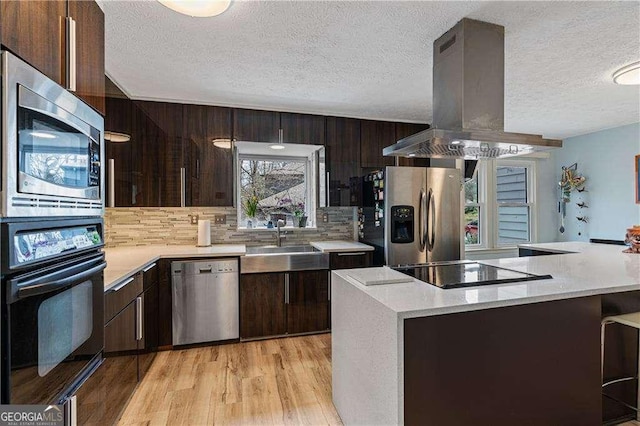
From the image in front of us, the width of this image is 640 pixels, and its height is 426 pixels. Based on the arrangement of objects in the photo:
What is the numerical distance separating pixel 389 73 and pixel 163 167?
2335 millimetres

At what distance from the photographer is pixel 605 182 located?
4.46m

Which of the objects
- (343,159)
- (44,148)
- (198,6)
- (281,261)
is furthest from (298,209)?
(44,148)

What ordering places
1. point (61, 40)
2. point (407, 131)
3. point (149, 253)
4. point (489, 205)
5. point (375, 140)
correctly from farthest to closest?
1. point (489, 205)
2. point (407, 131)
3. point (375, 140)
4. point (149, 253)
5. point (61, 40)

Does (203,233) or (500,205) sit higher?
→ (500,205)

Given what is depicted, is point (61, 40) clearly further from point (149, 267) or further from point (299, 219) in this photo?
point (299, 219)

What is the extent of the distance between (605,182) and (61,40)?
5.94m

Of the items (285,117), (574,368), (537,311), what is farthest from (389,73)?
(574,368)

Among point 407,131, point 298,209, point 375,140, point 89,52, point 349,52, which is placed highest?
point 349,52

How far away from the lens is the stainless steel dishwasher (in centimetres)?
295

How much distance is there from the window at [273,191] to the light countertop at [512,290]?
2073 mm

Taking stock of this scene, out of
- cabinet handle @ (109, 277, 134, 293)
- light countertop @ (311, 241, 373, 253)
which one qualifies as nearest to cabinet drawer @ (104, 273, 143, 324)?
cabinet handle @ (109, 277, 134, 293)

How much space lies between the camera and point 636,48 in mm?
2250

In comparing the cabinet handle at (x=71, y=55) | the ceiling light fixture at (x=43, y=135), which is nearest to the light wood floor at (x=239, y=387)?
the ceiling light fixture at (x=43, y=135)

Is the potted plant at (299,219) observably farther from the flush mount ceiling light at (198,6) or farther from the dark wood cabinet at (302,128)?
the flush mount ceiling light at (198,6)
